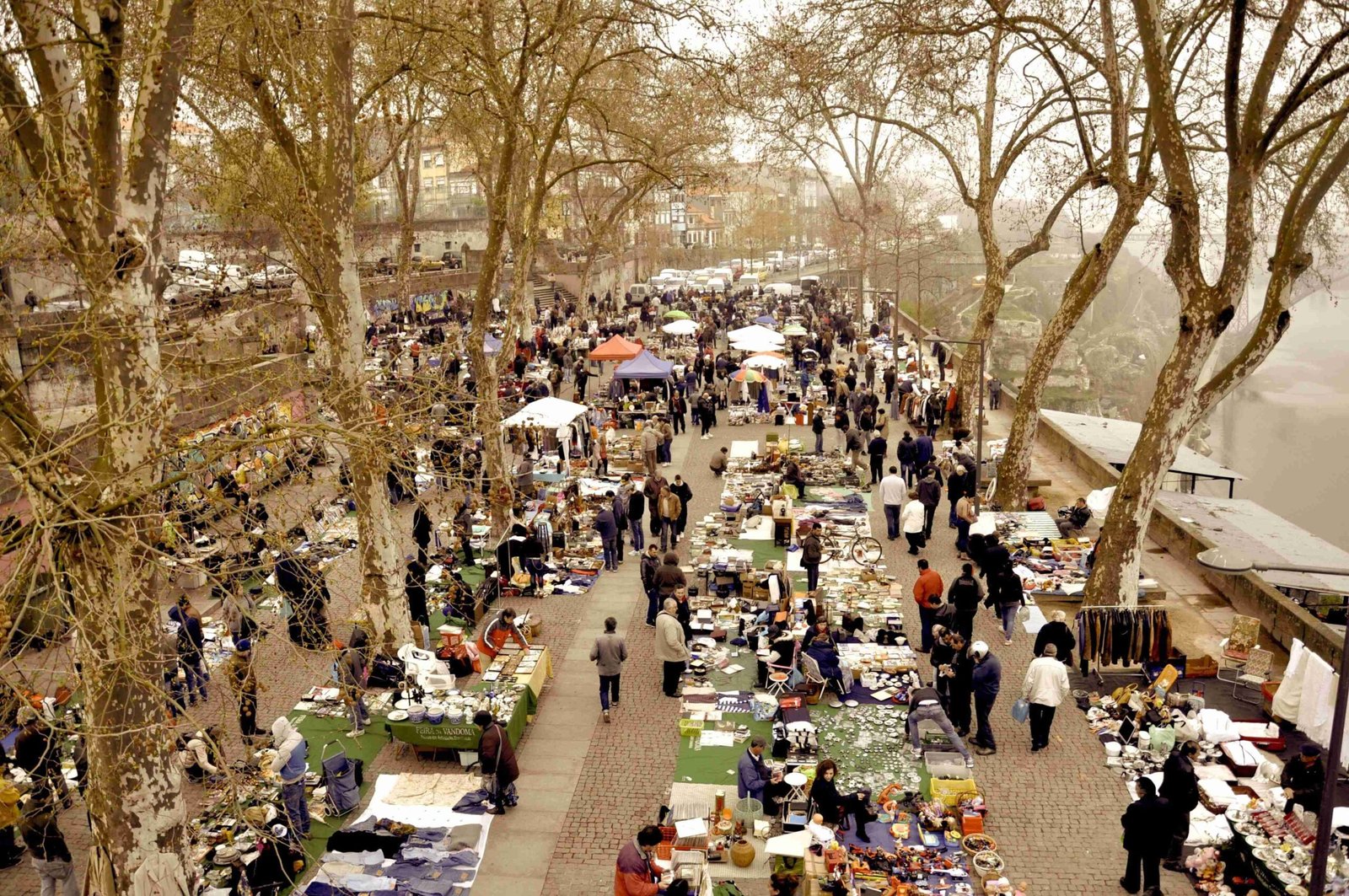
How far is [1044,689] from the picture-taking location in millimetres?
11016

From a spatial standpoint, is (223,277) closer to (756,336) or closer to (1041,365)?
(1041,365)

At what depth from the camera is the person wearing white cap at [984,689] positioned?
11.2m

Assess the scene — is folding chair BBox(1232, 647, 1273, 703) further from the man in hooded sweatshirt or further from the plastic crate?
the man in hooded sweatshirt

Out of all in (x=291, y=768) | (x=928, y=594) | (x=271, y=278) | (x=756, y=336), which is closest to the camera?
(x=291, y=768)

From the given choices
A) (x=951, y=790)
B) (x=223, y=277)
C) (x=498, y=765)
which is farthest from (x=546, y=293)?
(x=223, y=277)

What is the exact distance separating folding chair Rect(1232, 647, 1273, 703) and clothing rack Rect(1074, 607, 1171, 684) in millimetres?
842

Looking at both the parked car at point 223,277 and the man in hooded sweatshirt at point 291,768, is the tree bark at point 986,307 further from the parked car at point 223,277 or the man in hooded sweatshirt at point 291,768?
the man in hooded sweatshirt at point 291,768

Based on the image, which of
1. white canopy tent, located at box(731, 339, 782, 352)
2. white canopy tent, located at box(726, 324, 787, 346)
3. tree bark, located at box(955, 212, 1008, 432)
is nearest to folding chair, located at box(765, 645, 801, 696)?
tree bark, located at box(955, 212, 1008, 432)

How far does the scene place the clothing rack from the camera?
41.3 ft

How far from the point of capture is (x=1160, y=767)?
35.3ft

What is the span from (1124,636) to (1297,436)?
73655 millimetres

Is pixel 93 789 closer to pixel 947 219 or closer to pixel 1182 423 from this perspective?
A: pixel 1182 423

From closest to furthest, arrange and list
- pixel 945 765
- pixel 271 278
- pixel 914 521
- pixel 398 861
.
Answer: pixel 398 861 → pixel 945 765 → pixel 914 521 → pixel 271 278

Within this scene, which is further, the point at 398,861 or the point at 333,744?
the point at 333,744
